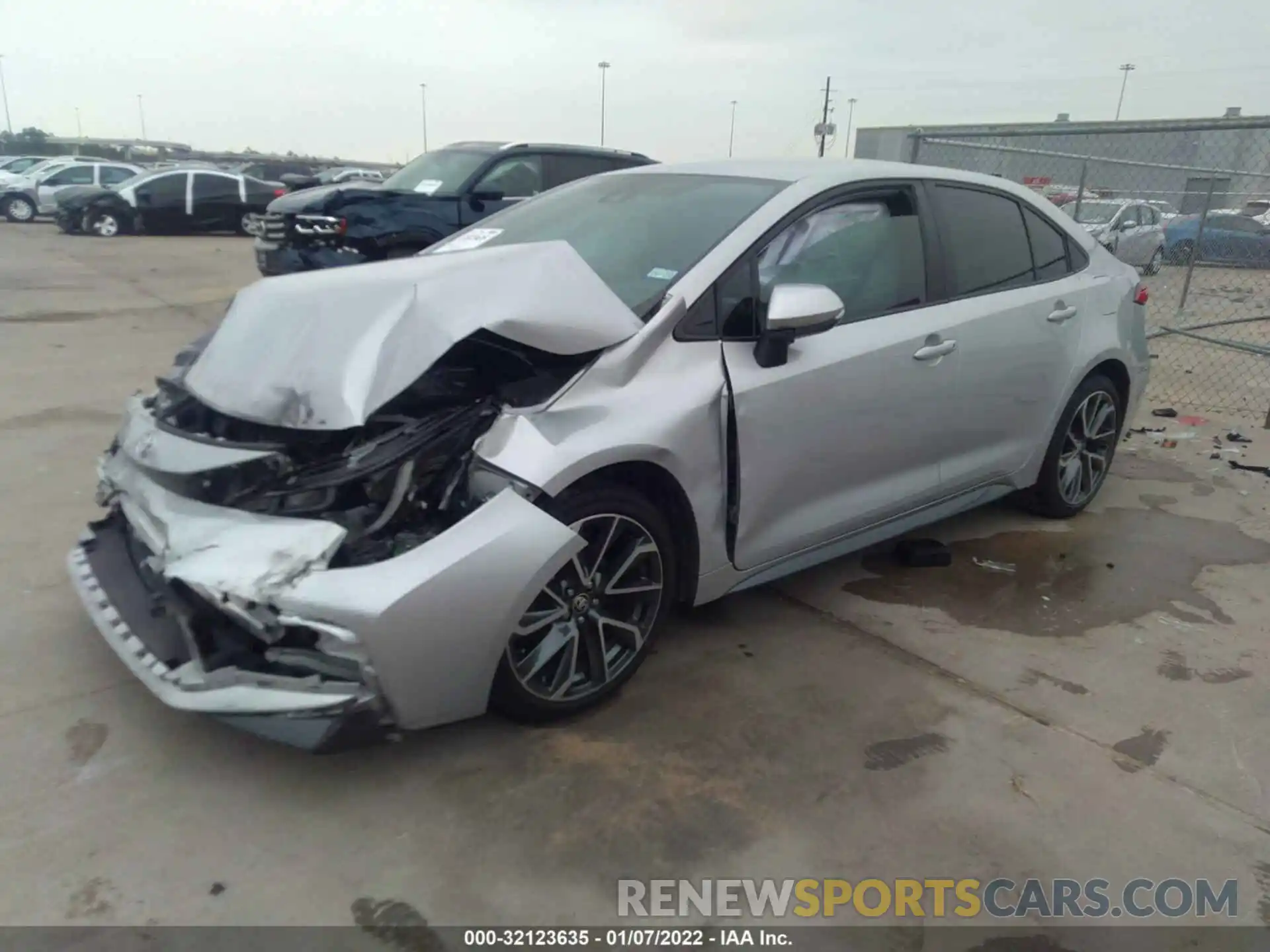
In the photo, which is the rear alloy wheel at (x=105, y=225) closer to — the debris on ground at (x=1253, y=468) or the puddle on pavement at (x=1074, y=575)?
the puddle on pavement at (x=1074, y=575)

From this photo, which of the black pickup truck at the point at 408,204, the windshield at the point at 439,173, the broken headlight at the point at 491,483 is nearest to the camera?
the broken headlight at the point at 491,483

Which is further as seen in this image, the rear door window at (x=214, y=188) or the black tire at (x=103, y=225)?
the rear door window at (x=214, y=188)

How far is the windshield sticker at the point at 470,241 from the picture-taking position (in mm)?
3904

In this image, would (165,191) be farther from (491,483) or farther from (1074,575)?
(1074,575)

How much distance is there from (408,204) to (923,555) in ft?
21.5

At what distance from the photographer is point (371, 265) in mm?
3400

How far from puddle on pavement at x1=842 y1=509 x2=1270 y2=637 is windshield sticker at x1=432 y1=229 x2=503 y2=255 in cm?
209

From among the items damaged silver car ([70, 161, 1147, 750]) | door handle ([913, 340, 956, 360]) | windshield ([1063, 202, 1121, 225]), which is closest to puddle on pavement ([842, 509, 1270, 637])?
damaged silver car ([70, 161, 1147, 750])

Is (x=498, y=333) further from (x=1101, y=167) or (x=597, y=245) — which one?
(x=1101, y=167)

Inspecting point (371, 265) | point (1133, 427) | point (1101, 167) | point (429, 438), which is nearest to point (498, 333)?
point (429, 438)

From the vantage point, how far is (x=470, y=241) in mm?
3965

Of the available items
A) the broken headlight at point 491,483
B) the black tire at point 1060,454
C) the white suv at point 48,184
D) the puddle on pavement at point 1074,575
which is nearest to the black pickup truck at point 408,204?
the black tire at point 1060,454

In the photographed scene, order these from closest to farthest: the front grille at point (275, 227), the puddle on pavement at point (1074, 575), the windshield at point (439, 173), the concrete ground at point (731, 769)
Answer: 1. the concrete ground at point (731, 769)
2. the puddle on pavement at point (1074, 575)
3. the front grille at point (275, 227)
4. the windshield at point (439, 173)

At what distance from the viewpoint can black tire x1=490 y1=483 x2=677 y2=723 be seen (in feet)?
8.93
